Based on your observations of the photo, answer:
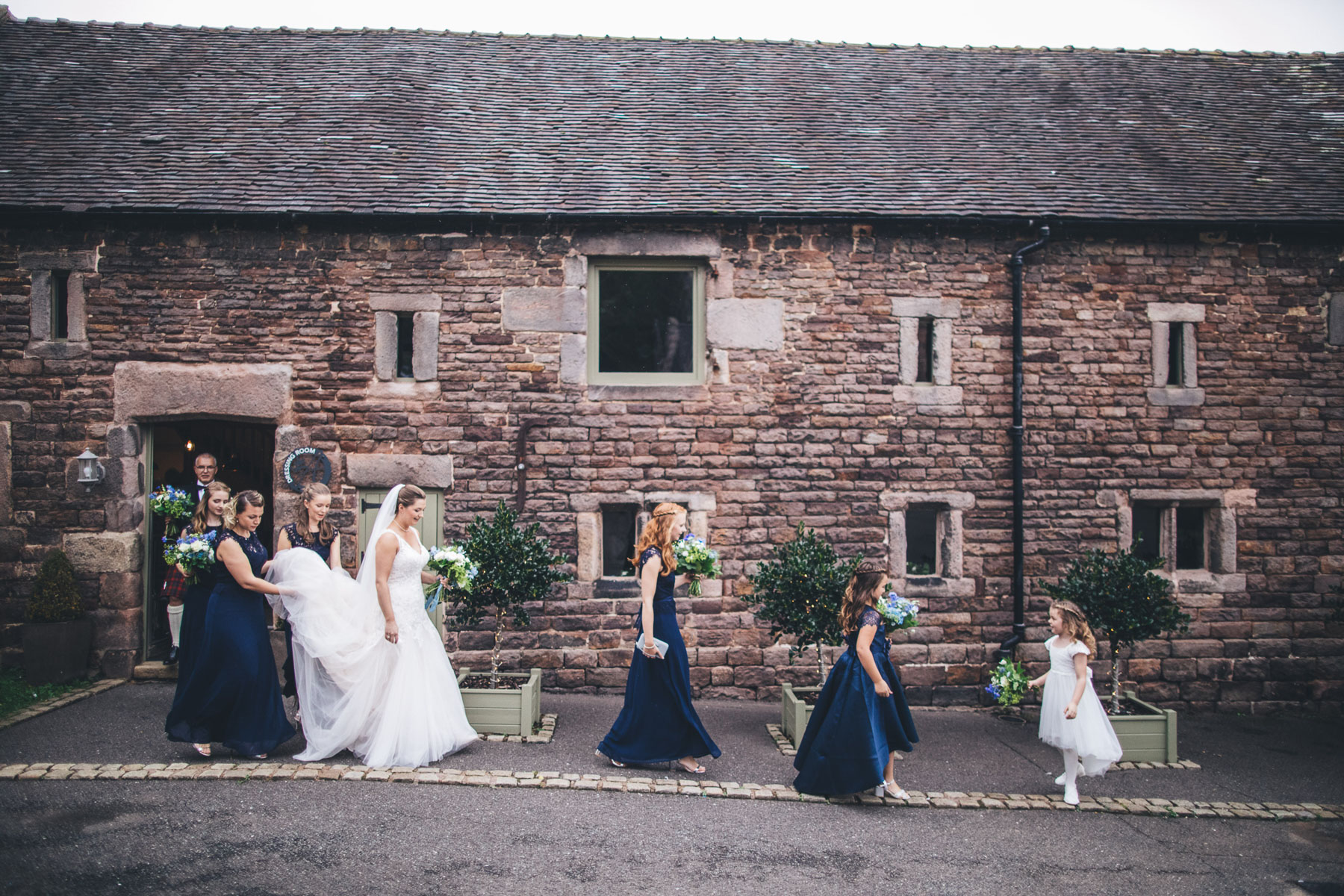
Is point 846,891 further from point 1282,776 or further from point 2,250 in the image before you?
point 2,250

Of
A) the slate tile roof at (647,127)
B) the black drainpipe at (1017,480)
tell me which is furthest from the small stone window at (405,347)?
the black drainpipe at (1017,480)

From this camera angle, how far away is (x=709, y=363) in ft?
27.2

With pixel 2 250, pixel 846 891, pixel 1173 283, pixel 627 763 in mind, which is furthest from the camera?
pixel 1173 283

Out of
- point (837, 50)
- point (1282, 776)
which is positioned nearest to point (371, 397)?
point (837, 50)

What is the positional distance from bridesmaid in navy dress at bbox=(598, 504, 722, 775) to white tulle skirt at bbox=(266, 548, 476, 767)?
1.41m

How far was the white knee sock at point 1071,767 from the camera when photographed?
18.6 ft

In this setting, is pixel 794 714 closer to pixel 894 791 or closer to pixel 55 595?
pixel 894 791

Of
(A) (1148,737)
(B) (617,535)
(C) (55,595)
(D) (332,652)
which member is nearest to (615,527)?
(B) (617,535)

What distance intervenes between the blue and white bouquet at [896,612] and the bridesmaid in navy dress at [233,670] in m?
4.61

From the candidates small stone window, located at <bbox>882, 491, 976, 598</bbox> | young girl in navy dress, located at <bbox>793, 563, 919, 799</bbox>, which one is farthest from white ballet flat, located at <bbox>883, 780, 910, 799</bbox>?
small stone window, located at <bbox>882, 491, 976, 598</bbox>

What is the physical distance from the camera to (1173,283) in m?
8.44

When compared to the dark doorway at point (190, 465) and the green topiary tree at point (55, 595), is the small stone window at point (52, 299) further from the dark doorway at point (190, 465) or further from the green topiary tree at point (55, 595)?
the green topiary tree at point (55, 595)

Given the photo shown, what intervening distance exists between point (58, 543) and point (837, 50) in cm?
1141

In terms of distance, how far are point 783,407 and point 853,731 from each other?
3741 mm
